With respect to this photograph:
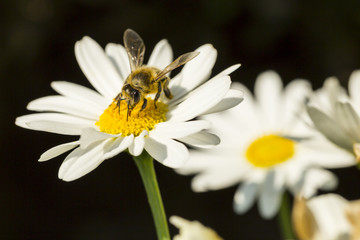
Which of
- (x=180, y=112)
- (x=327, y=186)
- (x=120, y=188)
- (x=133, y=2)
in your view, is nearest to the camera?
(x=180, y=112)

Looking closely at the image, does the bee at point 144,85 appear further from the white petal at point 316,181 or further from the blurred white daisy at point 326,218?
the white petal at point 316,181

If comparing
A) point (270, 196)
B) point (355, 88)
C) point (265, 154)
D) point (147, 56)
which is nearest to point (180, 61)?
point (355, 88)

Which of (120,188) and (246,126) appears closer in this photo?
(246,126)

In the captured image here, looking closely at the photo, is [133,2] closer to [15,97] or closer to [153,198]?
[15,97]

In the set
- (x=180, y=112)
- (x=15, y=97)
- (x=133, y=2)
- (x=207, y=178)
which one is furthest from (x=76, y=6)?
(x=180, y=112)

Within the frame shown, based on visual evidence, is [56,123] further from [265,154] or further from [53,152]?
[265,154]

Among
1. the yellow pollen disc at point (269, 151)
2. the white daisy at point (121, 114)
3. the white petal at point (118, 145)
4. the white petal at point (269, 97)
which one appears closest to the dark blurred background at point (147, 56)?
the white petal at point (269, 97)

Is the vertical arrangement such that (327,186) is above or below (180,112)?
below

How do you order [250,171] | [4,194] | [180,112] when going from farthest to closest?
[4,194], [250,171], [180,112]

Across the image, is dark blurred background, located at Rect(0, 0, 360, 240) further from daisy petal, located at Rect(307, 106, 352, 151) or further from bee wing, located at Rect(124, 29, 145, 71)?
daisy petal, located at Rect(307, 106, 352, 151)
